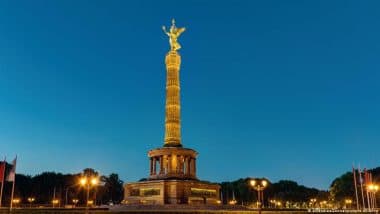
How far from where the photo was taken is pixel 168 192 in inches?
1508

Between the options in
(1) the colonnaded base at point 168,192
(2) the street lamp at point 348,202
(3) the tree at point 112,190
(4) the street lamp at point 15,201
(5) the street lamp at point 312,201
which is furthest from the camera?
(5) the street lamp at point 312,201

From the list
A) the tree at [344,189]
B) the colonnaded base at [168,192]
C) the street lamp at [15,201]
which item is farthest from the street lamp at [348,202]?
the street lamp at [15,201]

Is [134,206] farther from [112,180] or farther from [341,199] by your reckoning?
[341,199]

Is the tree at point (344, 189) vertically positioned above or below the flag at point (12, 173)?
below

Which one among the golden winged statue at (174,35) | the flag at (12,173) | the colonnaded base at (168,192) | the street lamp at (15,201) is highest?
the golden winged statue at (174,35)

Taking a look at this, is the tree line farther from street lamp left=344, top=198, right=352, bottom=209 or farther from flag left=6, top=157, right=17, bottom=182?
street lamp left=344, top=198, right=352, bottom=209

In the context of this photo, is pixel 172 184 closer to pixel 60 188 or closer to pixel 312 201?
pixel 60 188

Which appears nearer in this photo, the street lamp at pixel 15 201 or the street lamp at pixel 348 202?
the street lamp at pixel 15 201

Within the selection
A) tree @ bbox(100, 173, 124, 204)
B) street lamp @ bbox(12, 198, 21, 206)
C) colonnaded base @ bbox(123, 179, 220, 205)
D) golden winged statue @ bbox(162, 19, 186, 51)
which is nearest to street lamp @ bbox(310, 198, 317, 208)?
tree @ bbox(100, 173, 124, 204)

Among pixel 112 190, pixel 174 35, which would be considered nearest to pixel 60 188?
pixel 112 190

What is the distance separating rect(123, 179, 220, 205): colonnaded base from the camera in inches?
1494

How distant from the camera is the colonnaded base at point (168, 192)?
37.9 metres

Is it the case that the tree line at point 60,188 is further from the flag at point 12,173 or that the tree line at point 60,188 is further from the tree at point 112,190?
the flag at point 12,173

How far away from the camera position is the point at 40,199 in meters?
73.4
